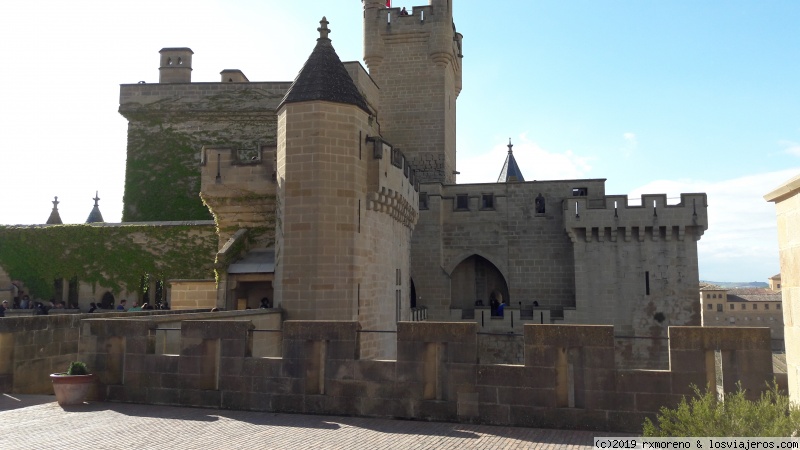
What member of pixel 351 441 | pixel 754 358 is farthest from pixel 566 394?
pixel 351 441

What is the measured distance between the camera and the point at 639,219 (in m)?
27.2

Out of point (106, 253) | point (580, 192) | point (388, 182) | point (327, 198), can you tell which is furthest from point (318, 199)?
point (580, 192)

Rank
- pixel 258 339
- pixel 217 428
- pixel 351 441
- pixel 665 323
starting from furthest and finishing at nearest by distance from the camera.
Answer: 1. pixel 665 323
2. pixel 258 339
3. pixel 217 428
4. pixel 351 441

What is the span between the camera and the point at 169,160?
31.7m

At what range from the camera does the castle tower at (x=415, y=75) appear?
3216 centimetres

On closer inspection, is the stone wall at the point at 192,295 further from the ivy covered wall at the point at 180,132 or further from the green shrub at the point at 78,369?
the ivy covered wall at the point at 180,132

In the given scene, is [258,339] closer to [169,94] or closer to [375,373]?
[375,373]

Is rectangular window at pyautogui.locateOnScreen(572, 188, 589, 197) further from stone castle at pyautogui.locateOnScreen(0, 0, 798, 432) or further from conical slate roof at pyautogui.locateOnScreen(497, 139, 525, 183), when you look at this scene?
conical slate roof at pyautogui.locateOnScreen(497, 139, 525, 183)

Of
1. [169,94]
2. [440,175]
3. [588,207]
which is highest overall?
[169,94]

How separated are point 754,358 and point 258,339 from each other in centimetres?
880

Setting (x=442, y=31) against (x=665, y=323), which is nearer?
(x=665, y=323)

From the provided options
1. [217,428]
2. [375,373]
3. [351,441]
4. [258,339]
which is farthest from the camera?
[258,339]

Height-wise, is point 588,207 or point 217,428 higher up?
point 588,207

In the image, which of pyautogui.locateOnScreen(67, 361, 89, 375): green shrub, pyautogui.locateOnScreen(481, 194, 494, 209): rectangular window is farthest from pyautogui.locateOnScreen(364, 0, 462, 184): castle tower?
pyautogui.locateOnScreen(67, 361, 89, 375): green shrub
